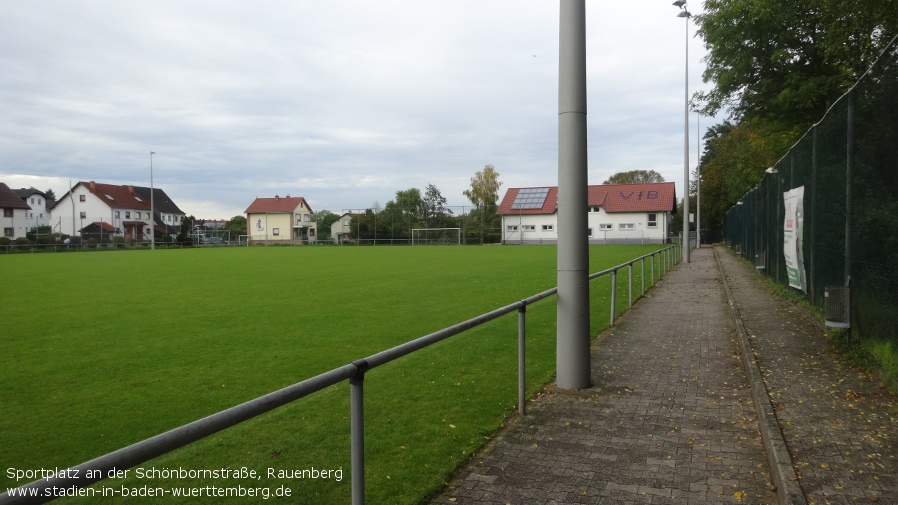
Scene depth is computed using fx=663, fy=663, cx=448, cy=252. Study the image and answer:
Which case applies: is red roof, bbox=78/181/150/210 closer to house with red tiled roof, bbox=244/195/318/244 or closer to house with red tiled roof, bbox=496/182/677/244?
house with red tiled roof, bbox=244/195/318/244

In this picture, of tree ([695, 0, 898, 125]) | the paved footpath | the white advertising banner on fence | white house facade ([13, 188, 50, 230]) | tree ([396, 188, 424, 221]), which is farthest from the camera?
white house facade ([13, 188, 50, 230])

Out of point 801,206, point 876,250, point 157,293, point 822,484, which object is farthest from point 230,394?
point 157,293

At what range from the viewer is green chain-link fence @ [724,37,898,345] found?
6.16 meters

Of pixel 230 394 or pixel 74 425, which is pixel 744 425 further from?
pixel 74 425

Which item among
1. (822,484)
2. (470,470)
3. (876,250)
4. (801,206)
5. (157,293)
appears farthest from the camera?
(157,293)

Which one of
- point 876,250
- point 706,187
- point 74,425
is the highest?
point 706,187

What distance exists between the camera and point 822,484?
3.84m

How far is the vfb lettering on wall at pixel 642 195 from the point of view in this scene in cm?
6756

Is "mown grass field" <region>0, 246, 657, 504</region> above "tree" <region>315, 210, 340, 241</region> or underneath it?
→ underneath

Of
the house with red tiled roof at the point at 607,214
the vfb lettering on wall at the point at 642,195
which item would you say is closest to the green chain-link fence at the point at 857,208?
the house with red tiled roof at the point at 607,214

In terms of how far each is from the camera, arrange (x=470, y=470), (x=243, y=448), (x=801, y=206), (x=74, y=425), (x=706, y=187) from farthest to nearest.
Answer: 1. (x=706, y=187)
2. (x=801, y=206)
3. (x=74, y=425)
4. (x=243, y=448)
5. (x=470, y=470)

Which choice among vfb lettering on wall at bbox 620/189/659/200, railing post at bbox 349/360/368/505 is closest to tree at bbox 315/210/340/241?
vfb lettering on wall at bbox 620/189/659/200

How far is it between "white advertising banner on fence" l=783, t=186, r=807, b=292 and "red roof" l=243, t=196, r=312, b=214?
92335mm

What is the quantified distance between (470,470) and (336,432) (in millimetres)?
1323
